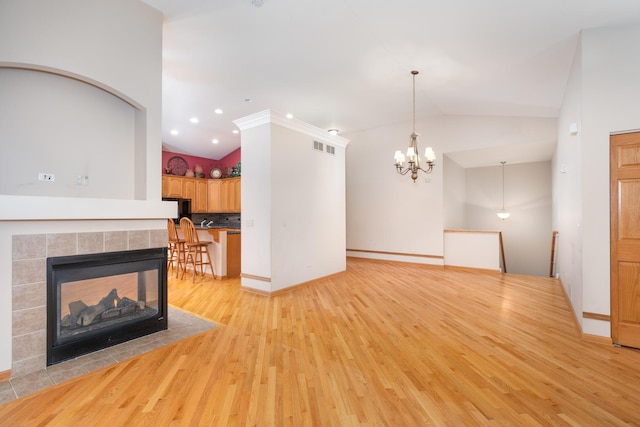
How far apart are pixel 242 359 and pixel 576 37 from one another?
4.53 meters

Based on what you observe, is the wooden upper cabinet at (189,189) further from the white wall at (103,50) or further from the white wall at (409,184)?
the white wall at (103,50)

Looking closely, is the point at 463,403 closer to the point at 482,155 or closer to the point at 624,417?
the point at 624,417

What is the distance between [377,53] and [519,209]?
6499 millimetres

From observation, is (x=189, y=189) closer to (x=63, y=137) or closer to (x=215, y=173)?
(x=215, y=173)

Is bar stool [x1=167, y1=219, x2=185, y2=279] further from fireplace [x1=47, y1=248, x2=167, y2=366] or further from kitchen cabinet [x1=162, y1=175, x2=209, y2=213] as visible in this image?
kitchen cabinet [x1=162, y1=175, x2=209, y2=213]

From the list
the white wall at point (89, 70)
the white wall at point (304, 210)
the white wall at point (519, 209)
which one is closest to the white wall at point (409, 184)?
the white wall at point (519, 209)

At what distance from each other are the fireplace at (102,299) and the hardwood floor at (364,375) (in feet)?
1.40

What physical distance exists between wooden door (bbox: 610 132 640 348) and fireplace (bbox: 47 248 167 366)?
4.55 metres

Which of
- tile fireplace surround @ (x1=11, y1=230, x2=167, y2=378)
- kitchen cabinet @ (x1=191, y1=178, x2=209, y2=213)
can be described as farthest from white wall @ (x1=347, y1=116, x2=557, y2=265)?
tile fireplace surround @ (x1=11, y1=230, x2=167, y2=378)

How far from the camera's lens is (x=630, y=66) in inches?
107

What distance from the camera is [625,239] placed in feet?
8.98

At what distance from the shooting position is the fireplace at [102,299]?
2.41 meters

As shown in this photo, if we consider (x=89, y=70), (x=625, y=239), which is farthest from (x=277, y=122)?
(x=625, y=239)

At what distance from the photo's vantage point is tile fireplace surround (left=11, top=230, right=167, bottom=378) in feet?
7.23
